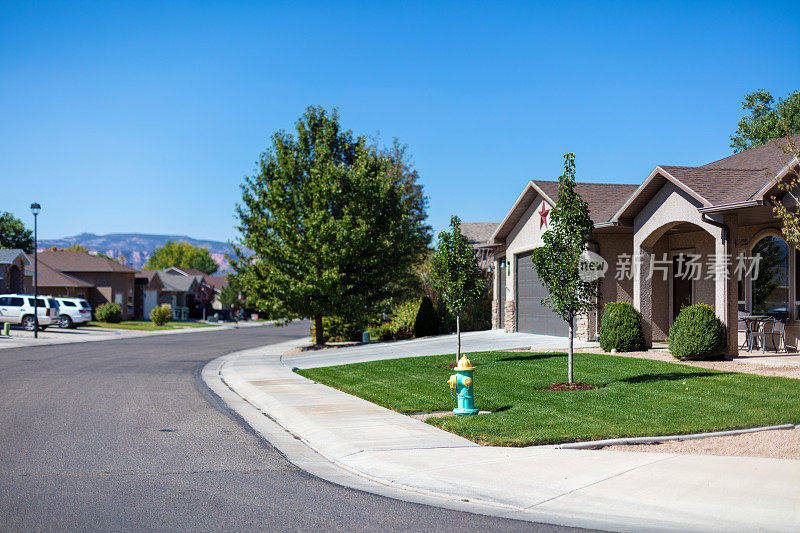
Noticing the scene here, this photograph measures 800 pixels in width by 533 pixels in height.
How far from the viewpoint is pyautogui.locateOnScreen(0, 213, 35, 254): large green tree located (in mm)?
75812

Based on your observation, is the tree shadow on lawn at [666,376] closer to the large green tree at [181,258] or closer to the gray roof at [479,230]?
the gray roof at [479,230]

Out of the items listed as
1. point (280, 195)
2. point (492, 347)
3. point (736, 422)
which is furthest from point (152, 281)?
point (736, 422)

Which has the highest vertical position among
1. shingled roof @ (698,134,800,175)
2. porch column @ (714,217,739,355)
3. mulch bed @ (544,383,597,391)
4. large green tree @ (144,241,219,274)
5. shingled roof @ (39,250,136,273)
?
large green tree @ (144,241,219,274)

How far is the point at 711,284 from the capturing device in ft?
64.9

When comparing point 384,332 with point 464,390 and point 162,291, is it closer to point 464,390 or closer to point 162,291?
point 464,390

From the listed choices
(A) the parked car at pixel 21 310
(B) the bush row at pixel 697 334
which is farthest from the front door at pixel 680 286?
(A) the parked car at pixel 21 310

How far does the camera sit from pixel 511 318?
86.0 ft

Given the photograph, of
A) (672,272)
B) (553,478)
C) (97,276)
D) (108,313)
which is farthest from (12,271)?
(553,478)

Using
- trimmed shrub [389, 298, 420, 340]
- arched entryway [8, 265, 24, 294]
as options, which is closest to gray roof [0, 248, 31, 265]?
arched entryway [8, 265, 24, 294]

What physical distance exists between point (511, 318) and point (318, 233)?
26.1 ft

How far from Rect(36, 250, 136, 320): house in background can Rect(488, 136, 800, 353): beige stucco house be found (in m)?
40.3

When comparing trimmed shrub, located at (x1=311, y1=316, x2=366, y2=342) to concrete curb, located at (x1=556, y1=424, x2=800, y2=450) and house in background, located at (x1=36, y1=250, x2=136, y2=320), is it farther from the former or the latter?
house in background, located at (x1=36, y1=250, x2=136, y2=320)

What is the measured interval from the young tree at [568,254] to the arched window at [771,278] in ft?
24.7

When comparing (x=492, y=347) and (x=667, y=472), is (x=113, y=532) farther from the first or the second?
(x=492, y=347)
